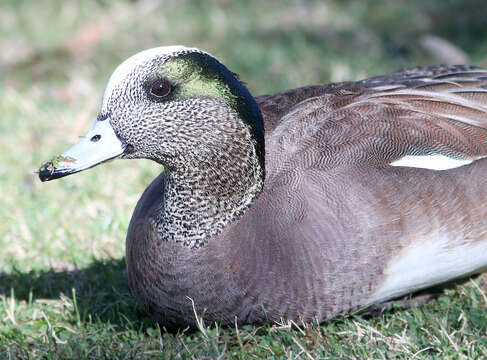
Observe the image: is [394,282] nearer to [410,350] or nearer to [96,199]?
[410,350]

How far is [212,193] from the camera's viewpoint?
8.80 feet

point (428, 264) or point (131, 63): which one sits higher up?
point (131, 63)

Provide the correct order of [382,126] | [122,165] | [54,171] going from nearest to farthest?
[54,171]
[382,126]
[122,165]

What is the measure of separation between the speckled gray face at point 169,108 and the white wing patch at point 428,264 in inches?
27.4

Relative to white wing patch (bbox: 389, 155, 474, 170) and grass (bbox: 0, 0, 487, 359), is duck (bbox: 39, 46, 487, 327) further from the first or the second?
grass (bbox: 0, 0, 487, 359)

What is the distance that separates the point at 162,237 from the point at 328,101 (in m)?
0.81

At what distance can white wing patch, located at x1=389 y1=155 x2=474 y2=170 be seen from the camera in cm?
270

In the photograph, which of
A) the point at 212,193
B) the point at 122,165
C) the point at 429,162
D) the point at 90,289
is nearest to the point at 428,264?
the point at 429,162

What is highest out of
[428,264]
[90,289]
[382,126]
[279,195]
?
[382,126]

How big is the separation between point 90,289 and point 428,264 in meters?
1.42

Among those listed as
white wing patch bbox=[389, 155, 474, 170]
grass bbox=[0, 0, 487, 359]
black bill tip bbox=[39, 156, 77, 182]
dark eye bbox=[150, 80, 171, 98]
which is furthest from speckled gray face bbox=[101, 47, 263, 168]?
grass bbox=[0, 0, 487, 359]

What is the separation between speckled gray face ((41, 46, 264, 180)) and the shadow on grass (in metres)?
0.73

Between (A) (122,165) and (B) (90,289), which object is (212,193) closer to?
(B) (90,289)

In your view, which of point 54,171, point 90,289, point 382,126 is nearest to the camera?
point 54,171
